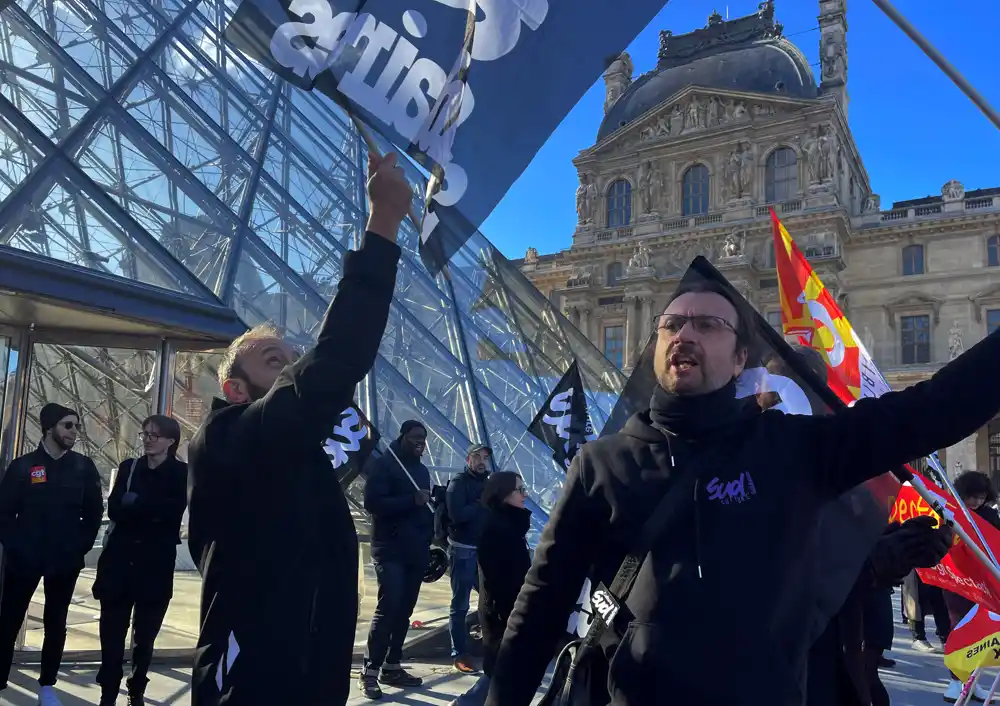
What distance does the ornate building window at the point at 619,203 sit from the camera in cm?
4072

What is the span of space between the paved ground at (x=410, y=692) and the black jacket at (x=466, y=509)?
83 cm

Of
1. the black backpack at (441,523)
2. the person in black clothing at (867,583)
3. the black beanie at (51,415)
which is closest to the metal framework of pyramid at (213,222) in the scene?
the black beanie at (51,415)

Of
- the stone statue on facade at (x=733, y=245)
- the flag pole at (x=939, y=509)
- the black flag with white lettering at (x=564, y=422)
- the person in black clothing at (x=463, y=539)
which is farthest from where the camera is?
the stone statue on facade at (x=733, y=245)

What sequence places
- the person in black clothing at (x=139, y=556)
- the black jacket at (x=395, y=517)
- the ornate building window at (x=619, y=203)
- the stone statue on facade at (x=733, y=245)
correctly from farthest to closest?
the ornate building window at (x=619, y=203) → the stone statue on facade at (x=733, y=245) → the black jacket at (x=395, y=517) → the person in black clothing at (x=139, y=556)

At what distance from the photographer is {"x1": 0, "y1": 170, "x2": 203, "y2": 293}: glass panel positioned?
463cm

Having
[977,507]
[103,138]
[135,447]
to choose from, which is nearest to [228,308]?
[103,138]

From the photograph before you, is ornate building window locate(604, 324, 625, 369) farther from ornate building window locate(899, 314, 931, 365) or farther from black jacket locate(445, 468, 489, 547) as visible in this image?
black jacket locate(445, 468, 489, 547)

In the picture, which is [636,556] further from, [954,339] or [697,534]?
[954,339]

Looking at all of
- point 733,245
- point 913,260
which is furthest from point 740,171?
point 913,260

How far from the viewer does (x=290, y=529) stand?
1.71m

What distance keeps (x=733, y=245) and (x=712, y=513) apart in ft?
118

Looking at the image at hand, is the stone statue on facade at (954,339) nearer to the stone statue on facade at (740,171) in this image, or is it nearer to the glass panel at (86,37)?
the stone statue on facade at (740,171)

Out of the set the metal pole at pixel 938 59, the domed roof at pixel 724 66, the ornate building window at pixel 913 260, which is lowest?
the metal pole at pixel 938 59

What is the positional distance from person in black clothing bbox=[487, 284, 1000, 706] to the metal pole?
51 centimetres
